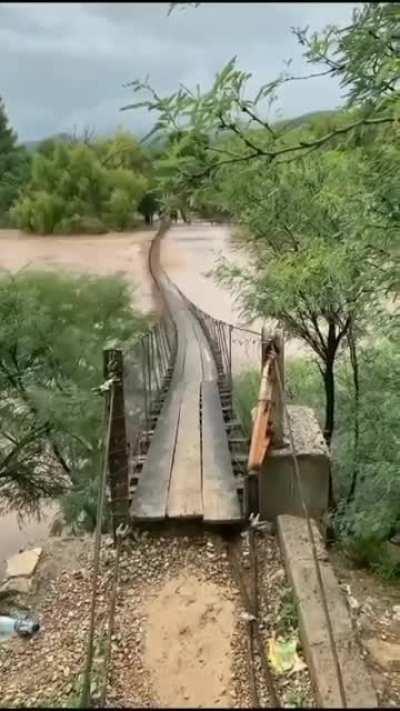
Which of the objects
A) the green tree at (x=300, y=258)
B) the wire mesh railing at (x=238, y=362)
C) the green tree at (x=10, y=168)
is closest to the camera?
the green tree at (x=300, y=258)

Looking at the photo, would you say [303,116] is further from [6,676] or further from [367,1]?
[6,676]

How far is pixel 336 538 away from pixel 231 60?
2560 mm

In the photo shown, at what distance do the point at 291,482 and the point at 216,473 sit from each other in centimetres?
51

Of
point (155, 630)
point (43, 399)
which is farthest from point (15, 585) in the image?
point (43, 399)

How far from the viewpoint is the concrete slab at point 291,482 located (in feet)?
7.43

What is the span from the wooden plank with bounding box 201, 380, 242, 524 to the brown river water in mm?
2078

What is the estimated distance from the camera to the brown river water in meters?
6.05

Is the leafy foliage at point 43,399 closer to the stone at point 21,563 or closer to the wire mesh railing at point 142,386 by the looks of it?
the stone at point 21,563

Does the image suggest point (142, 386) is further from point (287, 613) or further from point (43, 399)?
point (43, 399)

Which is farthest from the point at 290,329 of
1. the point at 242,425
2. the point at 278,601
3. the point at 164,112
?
the point at 164,112

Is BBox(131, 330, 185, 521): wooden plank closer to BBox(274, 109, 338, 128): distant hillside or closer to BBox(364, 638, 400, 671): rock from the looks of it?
BBox(364, 638, 400, 671): rock

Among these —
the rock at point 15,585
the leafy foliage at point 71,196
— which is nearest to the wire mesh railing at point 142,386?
the rock at point 15,585

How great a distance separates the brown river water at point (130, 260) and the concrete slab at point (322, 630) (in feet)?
11.6

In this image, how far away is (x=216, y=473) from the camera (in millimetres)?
2701
